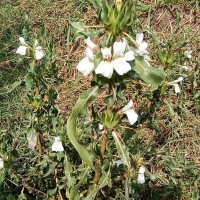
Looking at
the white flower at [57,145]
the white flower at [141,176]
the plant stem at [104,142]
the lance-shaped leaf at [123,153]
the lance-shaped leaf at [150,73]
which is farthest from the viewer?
the white flower at [57,145]

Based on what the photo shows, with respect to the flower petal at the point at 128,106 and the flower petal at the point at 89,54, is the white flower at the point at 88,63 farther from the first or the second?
the flower petal at the point at 128,106

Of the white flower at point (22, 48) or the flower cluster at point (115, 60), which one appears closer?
the flower cluster at point (115, 60)

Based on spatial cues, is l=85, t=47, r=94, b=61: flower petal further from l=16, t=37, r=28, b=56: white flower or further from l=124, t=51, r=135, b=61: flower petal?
l=16, t=37, r=28, b=56: white flower

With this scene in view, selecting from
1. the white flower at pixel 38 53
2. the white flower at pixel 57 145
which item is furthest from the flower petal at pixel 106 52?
the white flower at pixel 57 145

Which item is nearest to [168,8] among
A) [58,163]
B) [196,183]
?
[196,183]

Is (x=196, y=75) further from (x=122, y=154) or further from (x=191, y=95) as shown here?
(x=122, y=154)
